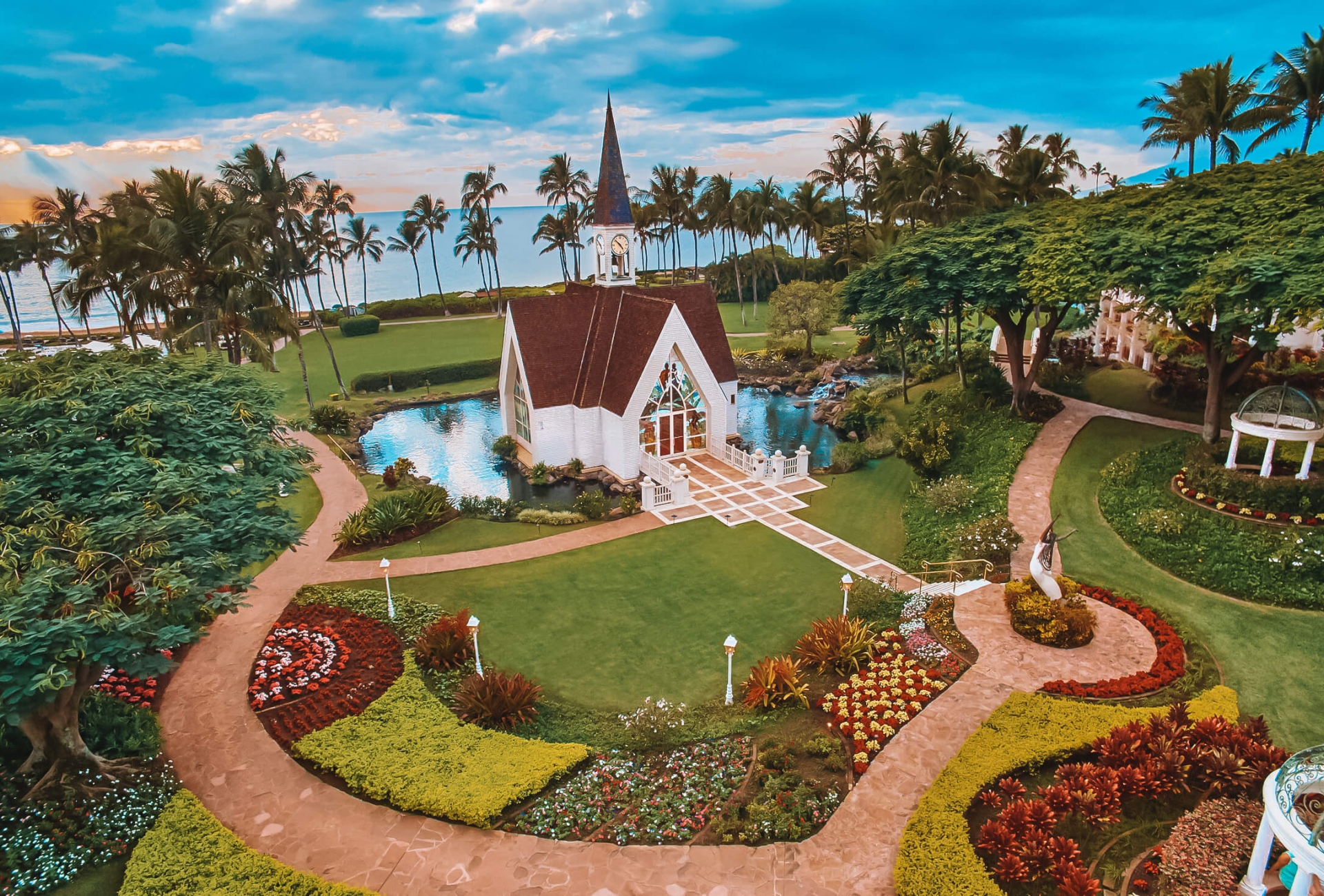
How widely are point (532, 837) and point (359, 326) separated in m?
63.2

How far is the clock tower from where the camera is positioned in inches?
1371

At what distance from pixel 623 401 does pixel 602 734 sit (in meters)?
18.0

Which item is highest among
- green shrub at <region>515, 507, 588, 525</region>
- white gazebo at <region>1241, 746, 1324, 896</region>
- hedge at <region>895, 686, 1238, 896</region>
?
white gazebo at <region>1241, 746, 1324, 896</region>

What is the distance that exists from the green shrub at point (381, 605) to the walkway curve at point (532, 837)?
134 inches

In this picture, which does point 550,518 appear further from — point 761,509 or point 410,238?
point 410,238

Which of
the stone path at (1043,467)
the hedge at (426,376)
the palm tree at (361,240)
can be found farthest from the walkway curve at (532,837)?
the palm tree at (361,240)

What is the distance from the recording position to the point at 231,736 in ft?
52.0

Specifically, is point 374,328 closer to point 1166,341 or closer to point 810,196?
point 810,196

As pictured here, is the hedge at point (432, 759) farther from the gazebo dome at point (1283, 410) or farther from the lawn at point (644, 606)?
the gazebo dome at point (1283, 410)

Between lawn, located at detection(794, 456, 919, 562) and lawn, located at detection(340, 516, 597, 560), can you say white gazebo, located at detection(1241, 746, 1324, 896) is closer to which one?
lawn, located at detection(794, 456, 919, 562)

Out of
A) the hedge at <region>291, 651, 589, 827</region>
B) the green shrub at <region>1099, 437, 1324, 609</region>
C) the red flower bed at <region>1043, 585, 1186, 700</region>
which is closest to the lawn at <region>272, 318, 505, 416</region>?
the hedge at <region>291, 651, 589, 827</region>

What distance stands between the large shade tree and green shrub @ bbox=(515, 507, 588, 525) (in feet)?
39.6

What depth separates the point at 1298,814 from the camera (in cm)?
912

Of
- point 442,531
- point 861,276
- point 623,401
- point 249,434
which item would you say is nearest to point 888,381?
point 861,276
